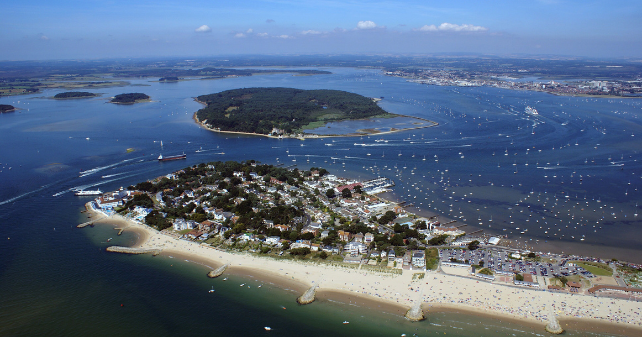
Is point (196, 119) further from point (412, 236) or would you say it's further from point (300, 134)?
point (412, 236)

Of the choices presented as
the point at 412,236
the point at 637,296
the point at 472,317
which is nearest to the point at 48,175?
the point at 412,236

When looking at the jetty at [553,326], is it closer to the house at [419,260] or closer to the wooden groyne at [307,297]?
the house at [419,260]

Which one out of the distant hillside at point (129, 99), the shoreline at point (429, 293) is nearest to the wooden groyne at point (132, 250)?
the shoreline at point (429, 293)

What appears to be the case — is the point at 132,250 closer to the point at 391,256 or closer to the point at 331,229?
the point at 331,229

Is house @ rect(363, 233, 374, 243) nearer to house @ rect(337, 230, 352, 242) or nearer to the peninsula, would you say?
the peninsula

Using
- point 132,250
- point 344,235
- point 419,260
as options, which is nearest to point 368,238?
point 344,235
